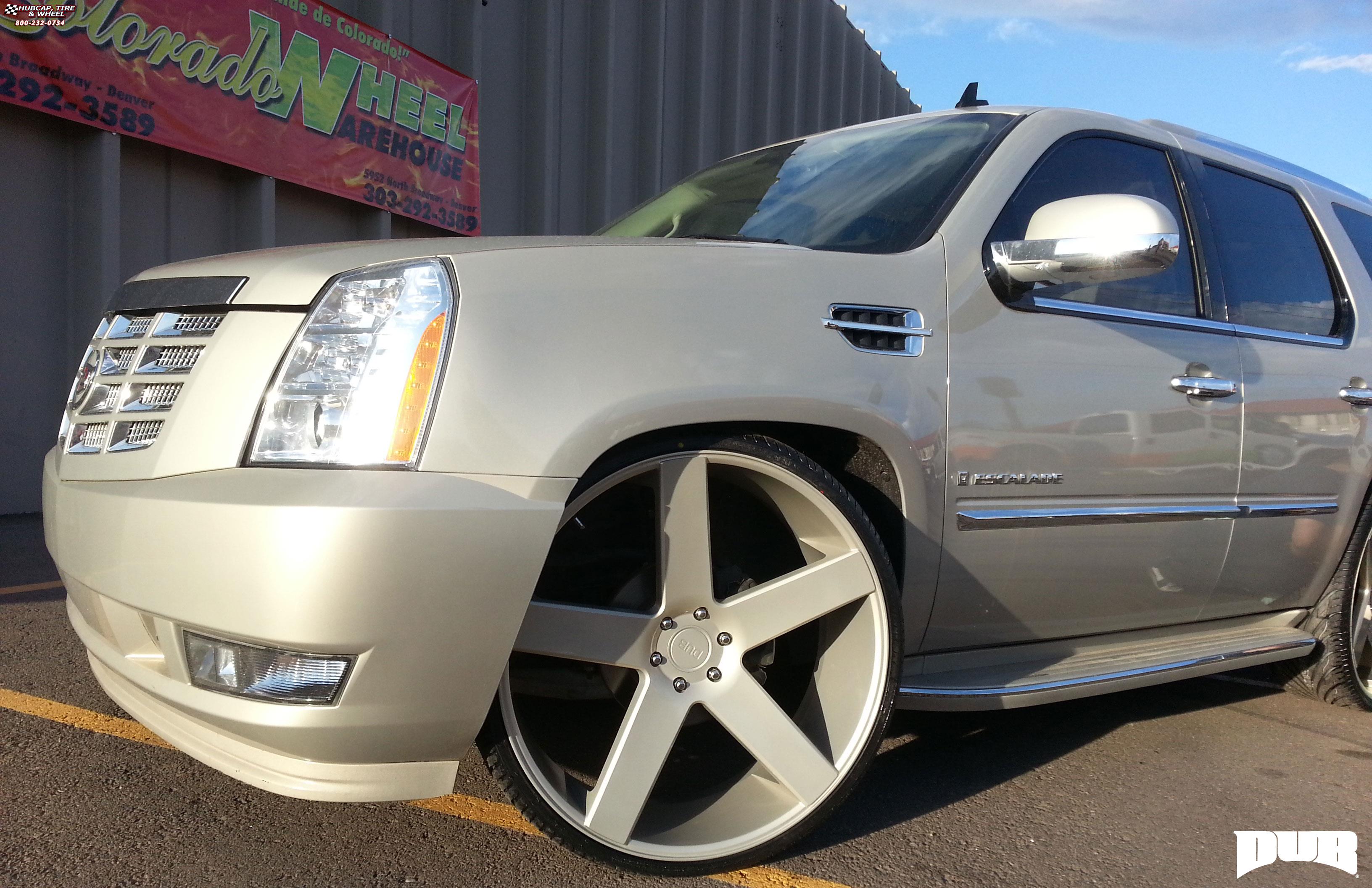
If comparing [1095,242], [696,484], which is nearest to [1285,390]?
[1095,242]

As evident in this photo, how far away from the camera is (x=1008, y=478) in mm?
2377

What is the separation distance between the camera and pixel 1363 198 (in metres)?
4.08

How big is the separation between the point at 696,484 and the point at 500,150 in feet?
28.7

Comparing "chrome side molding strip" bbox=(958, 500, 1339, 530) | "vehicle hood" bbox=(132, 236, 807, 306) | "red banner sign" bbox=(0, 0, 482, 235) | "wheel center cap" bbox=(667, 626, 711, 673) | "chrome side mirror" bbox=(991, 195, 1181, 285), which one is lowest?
"wheel center cap" bbox=(667, 626, 711, 673)

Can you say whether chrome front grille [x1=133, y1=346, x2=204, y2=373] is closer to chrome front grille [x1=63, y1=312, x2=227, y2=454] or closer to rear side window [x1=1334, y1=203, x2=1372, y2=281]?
chrome front grille [x1=63, y1=312, x2=227, y2=454]

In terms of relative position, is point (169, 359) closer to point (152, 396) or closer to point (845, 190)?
point (152, 396)

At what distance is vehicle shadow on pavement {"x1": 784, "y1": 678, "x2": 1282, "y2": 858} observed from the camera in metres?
2.37

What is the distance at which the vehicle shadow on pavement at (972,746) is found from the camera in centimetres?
237

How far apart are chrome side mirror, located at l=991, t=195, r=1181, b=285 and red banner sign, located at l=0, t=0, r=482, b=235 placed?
5.78 metres

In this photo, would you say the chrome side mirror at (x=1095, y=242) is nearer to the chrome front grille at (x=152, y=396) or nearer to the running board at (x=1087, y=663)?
the running board at (x=1087, y=663)

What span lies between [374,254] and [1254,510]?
2476mm

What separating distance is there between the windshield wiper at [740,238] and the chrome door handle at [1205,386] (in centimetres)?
109

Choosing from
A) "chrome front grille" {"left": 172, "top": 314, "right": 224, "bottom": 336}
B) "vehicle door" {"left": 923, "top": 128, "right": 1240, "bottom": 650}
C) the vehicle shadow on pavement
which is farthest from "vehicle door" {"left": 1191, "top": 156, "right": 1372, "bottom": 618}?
"chrome front grille" {"left": 172, "top": 314, "right": 224, "bottom": 336}

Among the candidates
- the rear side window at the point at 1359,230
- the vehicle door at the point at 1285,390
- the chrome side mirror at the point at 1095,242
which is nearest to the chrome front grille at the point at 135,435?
the chrome side mirror at the point at 1095,242
